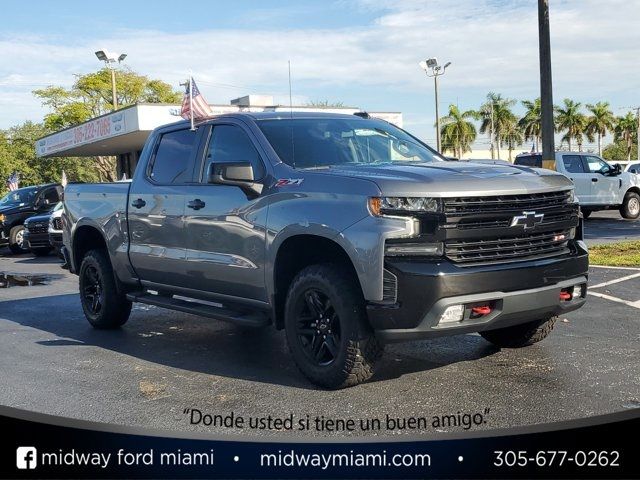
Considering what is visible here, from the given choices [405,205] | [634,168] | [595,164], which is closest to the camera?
[405,205]

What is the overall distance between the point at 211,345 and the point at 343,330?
2369mm

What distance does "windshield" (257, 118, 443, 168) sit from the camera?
5746 millimetres

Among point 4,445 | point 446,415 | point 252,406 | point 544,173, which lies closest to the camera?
point 4,445

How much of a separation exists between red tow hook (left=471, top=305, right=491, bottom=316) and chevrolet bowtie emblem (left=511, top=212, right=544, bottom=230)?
0.57m

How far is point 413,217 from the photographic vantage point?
4.64m

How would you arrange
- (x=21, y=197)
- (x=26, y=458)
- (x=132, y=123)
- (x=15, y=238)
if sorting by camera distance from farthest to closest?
(x=132, y=123), (x=21, y=197), (x=15, y=238), (x=26, y=458)

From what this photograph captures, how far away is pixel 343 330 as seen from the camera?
16.0 feet

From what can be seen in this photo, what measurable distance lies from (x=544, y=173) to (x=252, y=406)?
260cm

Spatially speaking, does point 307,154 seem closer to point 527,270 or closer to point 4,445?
point 527,270

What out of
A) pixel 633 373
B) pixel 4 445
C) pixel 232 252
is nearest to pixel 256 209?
pixel 232 252

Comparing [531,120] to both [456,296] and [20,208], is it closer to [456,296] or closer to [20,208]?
[20,208]

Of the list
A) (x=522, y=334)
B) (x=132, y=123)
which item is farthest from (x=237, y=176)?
(x=132, y=123)

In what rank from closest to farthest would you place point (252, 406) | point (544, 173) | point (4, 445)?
point (4, 445), point (252, 406), point (544, 173)

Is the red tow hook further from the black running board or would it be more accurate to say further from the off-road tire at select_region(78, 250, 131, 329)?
the off-road tire at select_region(78, 250, 131, 329)
